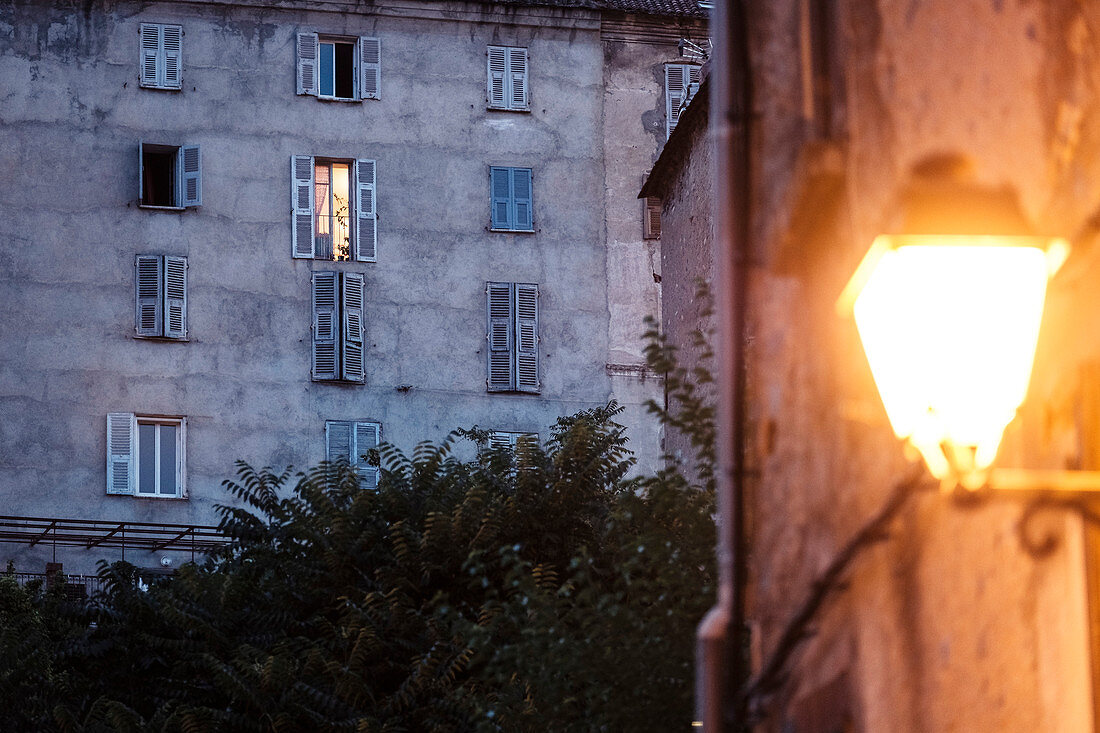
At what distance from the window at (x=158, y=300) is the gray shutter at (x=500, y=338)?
5.01m

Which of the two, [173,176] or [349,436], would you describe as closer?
[349,436]

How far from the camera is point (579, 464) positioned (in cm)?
1680

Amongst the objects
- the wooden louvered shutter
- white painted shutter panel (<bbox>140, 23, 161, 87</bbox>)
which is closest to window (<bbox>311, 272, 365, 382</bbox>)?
the wooden louvered shutter

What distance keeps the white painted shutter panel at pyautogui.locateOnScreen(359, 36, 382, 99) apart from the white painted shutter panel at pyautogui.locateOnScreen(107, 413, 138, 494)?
→ 6.93 m

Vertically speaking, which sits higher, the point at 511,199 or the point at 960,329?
the point at 511,199

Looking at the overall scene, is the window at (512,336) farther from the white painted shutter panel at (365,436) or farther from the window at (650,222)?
the window at (650,222)

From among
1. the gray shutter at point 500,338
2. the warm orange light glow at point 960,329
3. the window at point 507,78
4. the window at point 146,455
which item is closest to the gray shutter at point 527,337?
the gray shutter at point 500,338

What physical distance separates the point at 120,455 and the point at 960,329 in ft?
84.8

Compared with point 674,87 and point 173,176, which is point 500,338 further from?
point 173,176

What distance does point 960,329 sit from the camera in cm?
342

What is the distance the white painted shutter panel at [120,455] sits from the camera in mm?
27969

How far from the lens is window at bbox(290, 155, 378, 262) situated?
96.7 feet

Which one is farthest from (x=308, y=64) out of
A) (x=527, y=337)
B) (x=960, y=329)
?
(x=960, y=329)

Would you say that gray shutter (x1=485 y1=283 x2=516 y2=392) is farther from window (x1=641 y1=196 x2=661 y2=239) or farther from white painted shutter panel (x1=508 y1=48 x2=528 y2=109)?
white painted shutter panel (x1=508 y1=48 x2=528 y2=109)
